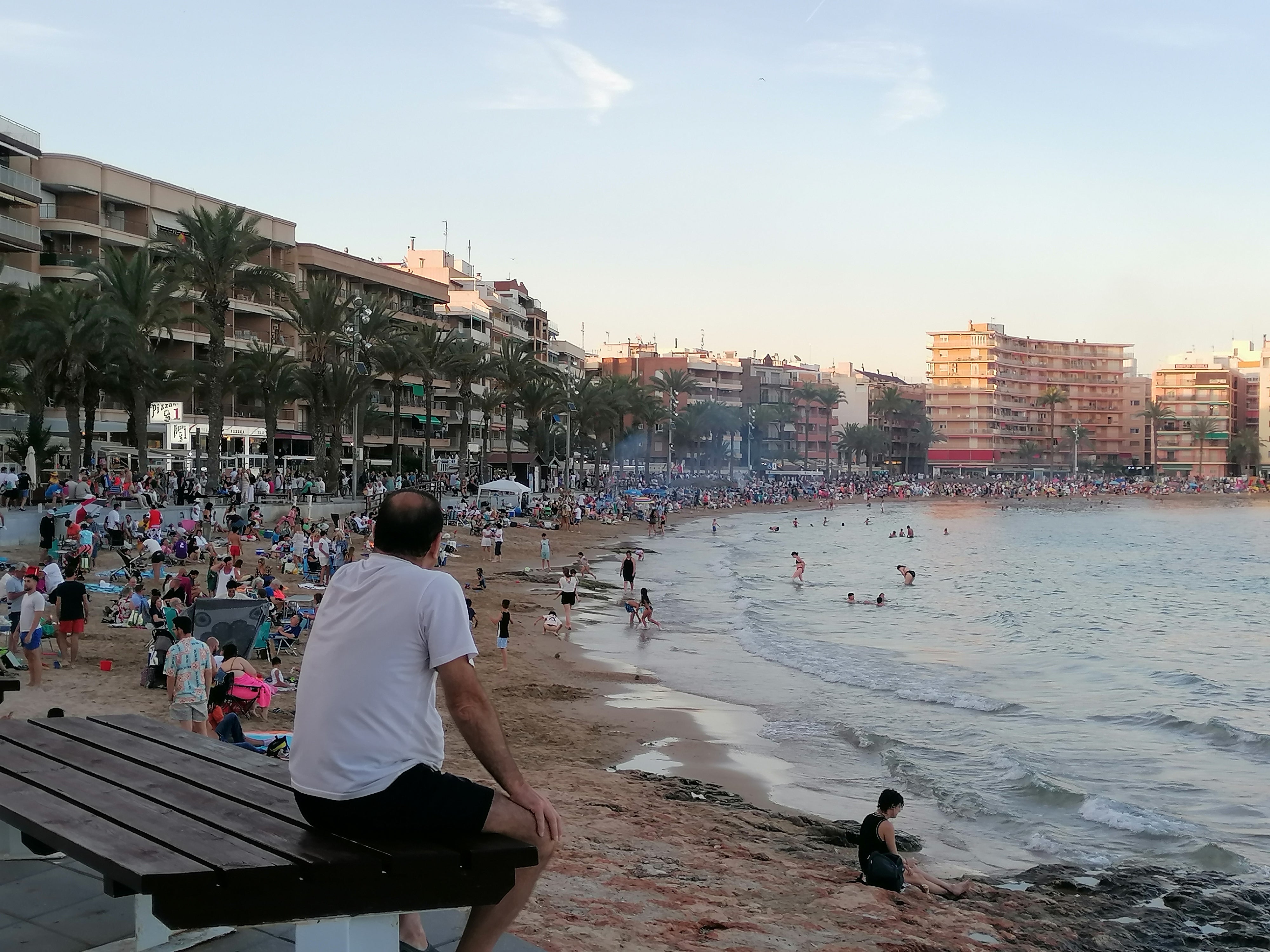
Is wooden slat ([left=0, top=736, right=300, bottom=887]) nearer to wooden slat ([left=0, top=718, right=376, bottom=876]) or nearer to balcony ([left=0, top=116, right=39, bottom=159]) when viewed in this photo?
wooden slat ([left=0, top=718, right=376, bottom=876])

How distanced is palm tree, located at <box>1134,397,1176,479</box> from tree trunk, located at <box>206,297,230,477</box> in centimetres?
15412

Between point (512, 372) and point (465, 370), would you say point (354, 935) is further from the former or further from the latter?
point (512, 372)

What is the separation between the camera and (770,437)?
14438cm

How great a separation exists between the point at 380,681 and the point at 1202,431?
18061cm

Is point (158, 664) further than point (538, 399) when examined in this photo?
No

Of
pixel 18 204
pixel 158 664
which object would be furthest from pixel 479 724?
pixel 18 204

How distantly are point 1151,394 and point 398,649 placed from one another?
624 feet

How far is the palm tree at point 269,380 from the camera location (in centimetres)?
4684

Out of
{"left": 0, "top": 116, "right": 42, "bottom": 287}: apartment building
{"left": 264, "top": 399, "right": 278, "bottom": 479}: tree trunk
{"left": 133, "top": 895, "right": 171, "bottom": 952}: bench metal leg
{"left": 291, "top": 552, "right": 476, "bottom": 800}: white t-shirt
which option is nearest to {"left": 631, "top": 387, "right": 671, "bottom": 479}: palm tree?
{"left": 264, "top": 399, "right": 278, "bottom": 479}: tree trunk

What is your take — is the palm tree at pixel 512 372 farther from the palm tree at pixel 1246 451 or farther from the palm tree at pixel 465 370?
the palm tree at pixel 1246 451

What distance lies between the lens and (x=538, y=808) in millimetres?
3131

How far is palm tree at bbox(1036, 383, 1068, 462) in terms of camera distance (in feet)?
551

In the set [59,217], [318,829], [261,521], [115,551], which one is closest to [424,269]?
[59,217]

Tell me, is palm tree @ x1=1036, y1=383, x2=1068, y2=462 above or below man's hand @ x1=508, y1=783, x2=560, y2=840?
above
